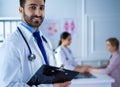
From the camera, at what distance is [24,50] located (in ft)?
3.96

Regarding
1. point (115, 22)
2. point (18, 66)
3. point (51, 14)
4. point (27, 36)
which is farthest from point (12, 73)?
point (115, 22)

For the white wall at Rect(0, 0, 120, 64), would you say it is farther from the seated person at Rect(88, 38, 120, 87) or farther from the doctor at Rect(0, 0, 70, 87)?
the doctor at Rect(0, 0, 70, 87)

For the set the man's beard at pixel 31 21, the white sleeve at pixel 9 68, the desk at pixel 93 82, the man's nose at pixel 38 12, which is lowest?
the desk at pixel 93 82

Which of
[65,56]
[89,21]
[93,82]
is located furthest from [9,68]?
[89,21]

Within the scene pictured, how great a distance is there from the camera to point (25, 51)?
1214mm

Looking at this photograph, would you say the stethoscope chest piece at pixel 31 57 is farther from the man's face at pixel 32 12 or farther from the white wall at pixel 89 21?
the white wall at pixel 89 21

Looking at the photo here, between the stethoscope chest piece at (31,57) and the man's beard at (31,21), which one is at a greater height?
the man's beard at (31,21)

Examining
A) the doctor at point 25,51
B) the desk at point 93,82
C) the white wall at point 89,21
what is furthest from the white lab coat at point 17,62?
the white wall at point 89,21

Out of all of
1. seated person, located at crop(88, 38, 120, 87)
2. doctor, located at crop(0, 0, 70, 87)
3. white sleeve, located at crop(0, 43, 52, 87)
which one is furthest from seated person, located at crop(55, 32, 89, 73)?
white sleeve, located at crop(0, 43, 52, 87)

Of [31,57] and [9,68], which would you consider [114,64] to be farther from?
[9,68]

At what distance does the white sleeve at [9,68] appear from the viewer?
1122 mm

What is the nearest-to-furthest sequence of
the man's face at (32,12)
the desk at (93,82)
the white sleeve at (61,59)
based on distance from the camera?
1. the man's face at (32,12)
2. the desk at (93,82)
3. the white sleeve at (61,59)

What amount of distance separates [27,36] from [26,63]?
15 cm

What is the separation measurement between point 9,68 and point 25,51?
131mm
